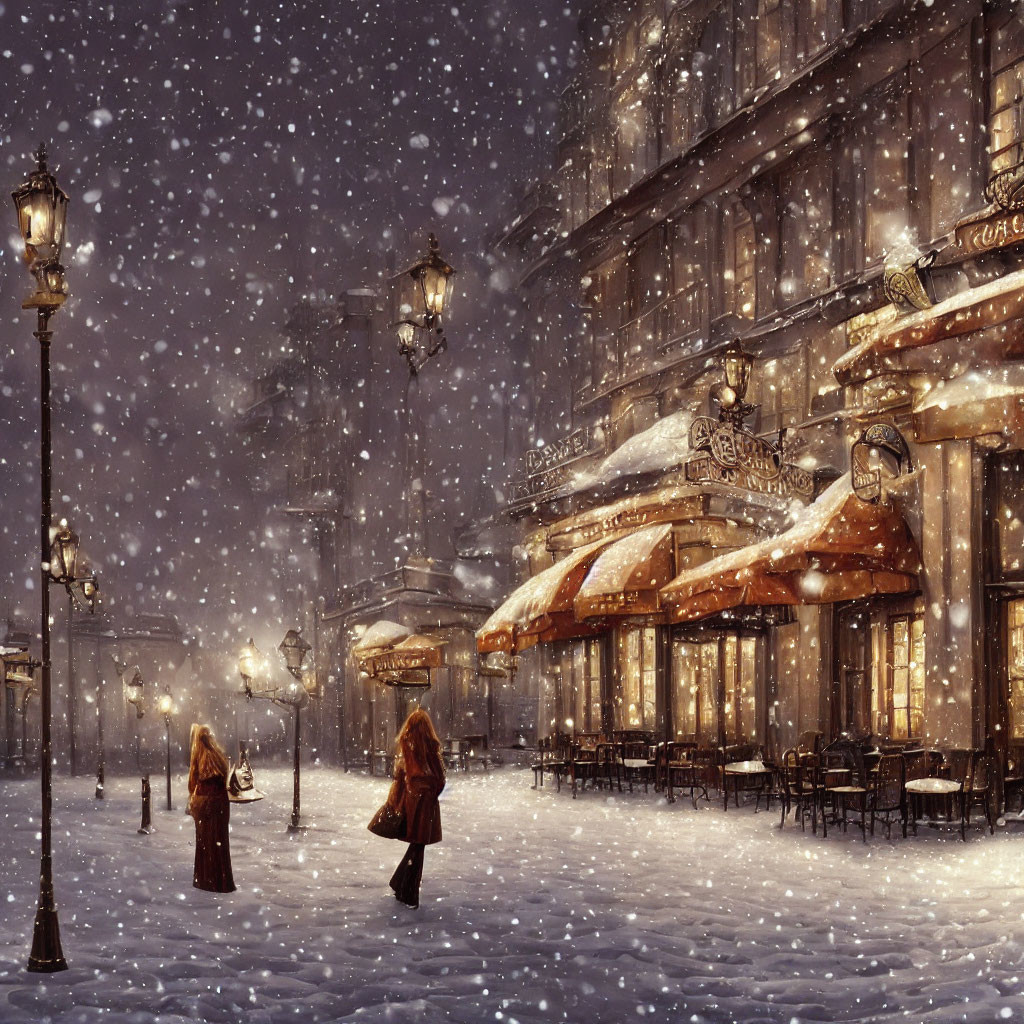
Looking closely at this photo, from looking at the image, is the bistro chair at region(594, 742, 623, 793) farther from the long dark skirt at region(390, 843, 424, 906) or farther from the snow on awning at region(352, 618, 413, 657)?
the long dark skirt at region(390, 843, 424, 906)

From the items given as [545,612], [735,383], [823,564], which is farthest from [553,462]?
[823,564]

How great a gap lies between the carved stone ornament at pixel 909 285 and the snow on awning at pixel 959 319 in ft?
10.6

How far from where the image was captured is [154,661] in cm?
5216

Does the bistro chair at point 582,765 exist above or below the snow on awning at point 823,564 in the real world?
below

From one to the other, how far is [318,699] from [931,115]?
87.2 feet

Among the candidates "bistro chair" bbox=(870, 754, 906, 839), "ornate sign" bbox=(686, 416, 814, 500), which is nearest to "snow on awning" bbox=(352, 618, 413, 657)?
"ornate sign" bbox=(686, 416, 814, 500)

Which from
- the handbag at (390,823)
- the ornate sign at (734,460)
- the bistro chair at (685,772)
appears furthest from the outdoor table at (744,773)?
the handbag at (390,823)

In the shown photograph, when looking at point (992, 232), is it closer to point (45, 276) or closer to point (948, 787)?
point (948, 787)

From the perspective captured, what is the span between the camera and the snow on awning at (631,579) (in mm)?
19469

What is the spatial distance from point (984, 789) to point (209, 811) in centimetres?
839

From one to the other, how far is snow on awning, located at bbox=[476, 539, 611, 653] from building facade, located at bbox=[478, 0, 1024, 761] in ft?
0.20

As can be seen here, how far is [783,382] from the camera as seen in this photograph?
21156 millimetres

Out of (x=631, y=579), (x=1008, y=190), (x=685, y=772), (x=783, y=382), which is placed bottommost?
(x=685, y=772)

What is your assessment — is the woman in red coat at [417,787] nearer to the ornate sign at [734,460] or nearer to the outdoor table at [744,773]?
the ornate sign at [734,460]
